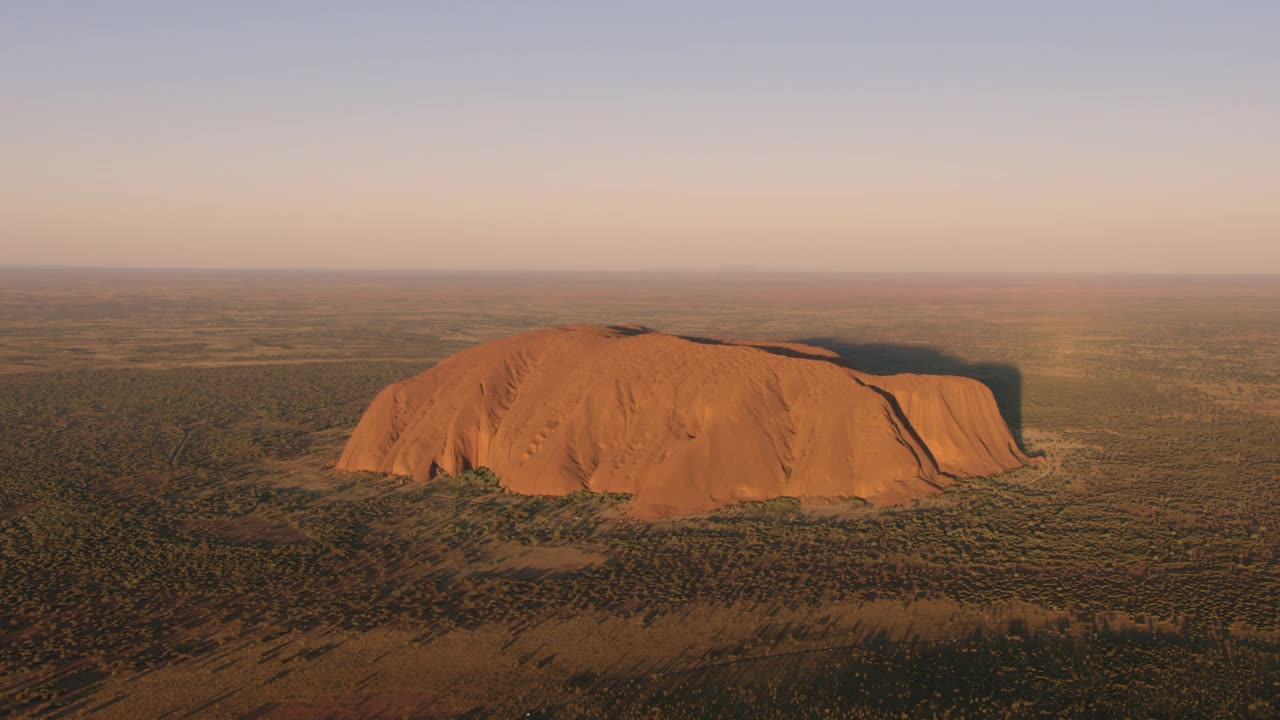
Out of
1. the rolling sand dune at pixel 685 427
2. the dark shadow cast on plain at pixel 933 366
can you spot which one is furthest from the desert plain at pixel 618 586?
the dark shadow cast on plain at pixel 933 366

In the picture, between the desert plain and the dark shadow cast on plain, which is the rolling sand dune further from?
the dark shadow cast on plain

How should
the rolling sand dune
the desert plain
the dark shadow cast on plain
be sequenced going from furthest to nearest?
the dark shadow cast on plain < the rolling sand dune < the desert plain

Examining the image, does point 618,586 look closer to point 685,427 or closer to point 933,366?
point 685,427

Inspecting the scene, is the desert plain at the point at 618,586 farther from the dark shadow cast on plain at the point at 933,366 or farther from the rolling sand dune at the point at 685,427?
the dark shadow cast on plain at the point at 933,366

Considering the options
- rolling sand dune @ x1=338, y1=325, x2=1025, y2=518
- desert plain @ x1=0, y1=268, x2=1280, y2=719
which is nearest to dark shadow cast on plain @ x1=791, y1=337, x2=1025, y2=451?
desert plain @ x1=0, y1=268, x2=1280, y2=719

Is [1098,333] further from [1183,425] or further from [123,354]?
[123,354]

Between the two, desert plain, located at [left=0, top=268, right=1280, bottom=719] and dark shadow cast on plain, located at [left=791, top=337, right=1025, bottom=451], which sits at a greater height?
dark shadow cast on plain, located at [left=791, top=337, right=1025, bottom=451]

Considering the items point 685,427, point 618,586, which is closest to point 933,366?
point 685,427

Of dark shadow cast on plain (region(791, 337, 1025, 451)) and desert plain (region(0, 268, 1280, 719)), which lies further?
dark shadow cast on plain (region(791, 337, 1025, 451))

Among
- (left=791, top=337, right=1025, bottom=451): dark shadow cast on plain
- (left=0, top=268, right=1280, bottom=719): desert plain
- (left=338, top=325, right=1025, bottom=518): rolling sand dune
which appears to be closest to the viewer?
(left=0, top=268, right=1280, bottom=719): desert plain
